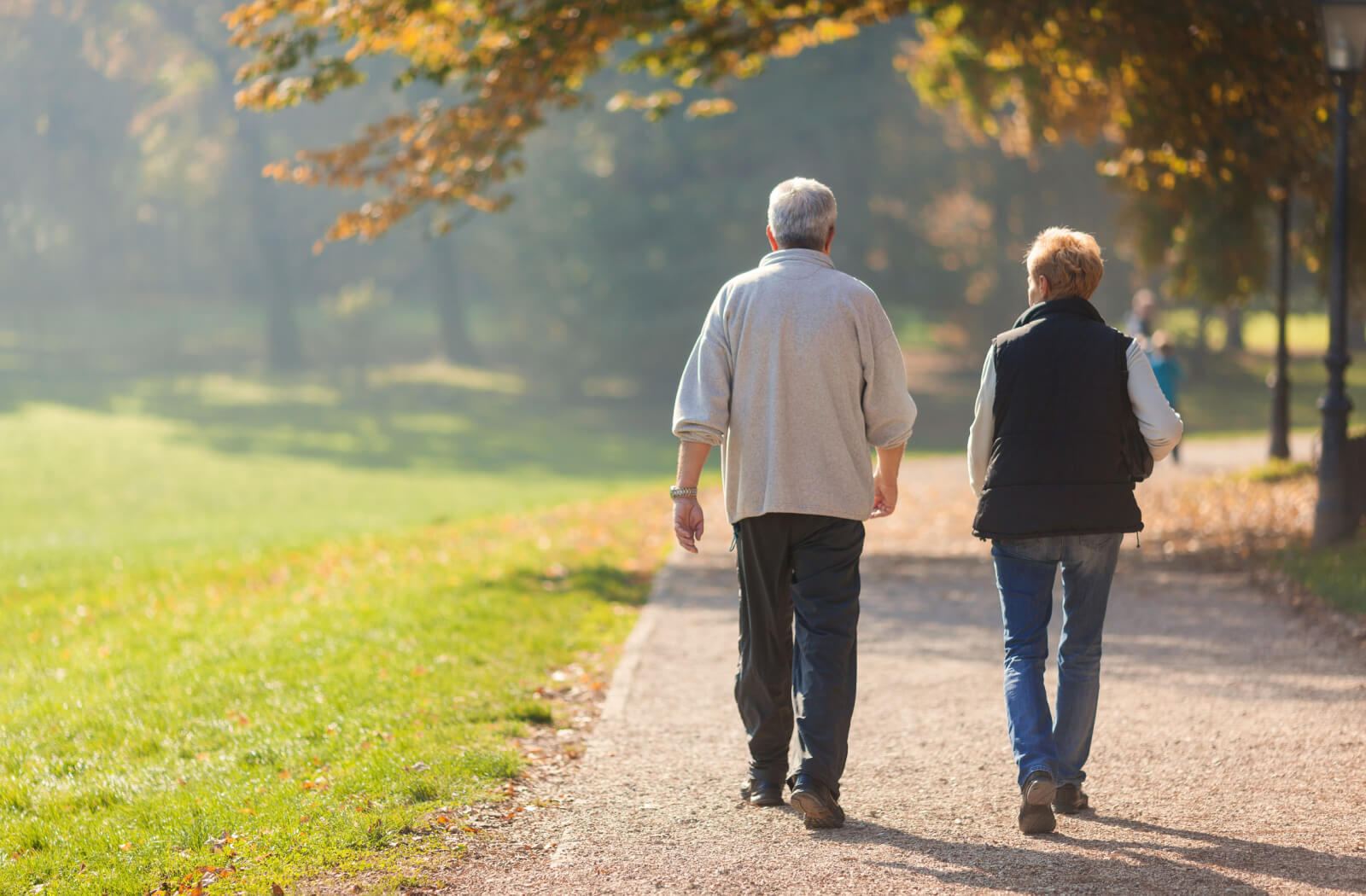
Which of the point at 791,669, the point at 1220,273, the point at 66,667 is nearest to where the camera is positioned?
the point at 791,669

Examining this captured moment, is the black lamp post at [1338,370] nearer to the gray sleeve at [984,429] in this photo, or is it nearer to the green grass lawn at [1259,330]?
the gray sleeve at [984,429]

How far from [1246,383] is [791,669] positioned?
116ft

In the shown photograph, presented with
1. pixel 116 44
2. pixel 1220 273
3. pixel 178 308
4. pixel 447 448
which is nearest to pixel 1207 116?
pixel 1220 273

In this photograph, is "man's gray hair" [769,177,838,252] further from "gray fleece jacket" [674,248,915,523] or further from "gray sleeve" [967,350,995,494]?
"gray sleeve" [967,350,995,494]

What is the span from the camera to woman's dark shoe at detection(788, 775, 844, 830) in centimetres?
448

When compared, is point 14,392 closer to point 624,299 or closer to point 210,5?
point 210,5

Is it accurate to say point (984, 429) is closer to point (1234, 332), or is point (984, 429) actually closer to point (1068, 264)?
point (1068, 264)

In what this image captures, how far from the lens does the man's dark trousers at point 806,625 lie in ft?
15.0

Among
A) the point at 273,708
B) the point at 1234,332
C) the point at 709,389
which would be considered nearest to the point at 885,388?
the point at 709,389

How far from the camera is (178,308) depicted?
64.9 m

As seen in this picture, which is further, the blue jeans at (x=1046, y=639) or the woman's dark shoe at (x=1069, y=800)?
the woman's dark shoe at (x=1069, y=800)

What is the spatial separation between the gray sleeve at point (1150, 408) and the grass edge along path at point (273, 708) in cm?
275

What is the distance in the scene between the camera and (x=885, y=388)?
15.0 feet

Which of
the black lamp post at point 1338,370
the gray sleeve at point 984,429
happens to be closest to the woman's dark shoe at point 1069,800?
the gray sleeve at point 984,429
